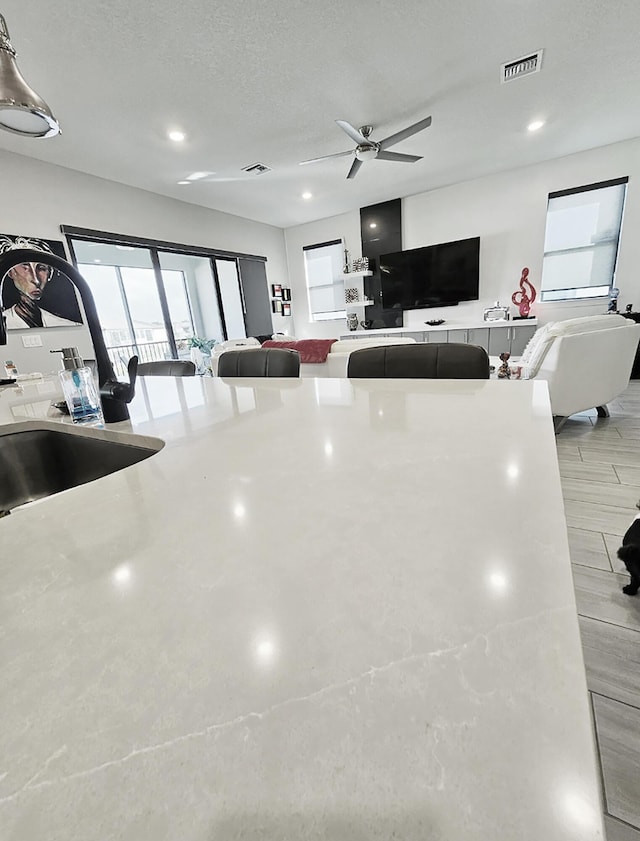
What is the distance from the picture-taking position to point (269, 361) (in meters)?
1.52

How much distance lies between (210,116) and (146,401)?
3.11 metres

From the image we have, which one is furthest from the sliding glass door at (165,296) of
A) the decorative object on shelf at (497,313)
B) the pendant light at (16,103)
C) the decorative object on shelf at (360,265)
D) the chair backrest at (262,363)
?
the decorative object on shelf at (497,313)

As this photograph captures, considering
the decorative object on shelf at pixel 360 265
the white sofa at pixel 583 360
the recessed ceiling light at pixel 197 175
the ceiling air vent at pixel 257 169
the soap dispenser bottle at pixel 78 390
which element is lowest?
the white sofa at pixel 583 360

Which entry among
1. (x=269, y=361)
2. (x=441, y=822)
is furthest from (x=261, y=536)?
(x=269, y=361)

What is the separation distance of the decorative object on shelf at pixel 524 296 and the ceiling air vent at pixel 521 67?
8.32 feet

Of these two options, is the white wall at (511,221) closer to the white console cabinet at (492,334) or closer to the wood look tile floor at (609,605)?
the white console cabinet at (492,334)

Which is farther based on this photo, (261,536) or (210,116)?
(210,116)

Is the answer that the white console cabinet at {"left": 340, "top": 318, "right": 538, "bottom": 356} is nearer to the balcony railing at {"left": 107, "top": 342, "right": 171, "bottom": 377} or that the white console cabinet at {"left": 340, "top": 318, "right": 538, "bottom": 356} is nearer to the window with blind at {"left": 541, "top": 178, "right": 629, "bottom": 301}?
the window with blind at {"left": 541, "top": 178, "right": 629, "bottom": 301}

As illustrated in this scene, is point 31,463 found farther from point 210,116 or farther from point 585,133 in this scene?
point 585,133

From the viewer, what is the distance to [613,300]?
14.4 feet

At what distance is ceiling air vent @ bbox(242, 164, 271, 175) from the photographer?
13.1 feet

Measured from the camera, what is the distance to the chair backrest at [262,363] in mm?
1464

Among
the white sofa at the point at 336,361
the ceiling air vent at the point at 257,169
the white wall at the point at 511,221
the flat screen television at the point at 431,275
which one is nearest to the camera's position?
the white sofa at the point at 336,361

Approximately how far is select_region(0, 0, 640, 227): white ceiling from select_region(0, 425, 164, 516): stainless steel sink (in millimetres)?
2465
